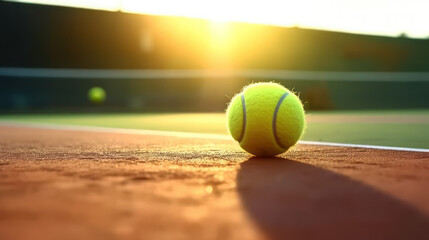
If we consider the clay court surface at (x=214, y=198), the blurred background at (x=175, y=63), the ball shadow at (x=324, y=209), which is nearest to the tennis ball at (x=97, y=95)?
the blurred background at (x=175, y=63)

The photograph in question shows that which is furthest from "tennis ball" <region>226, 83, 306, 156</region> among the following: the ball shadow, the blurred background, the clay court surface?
the blurred background

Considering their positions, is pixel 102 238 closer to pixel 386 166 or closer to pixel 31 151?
pixel 386 166

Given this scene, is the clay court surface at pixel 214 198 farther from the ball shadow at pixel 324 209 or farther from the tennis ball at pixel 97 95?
the tennis ball at pixel 97 95

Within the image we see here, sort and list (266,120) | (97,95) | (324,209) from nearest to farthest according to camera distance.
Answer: (324,209), (266,120), (97,95)

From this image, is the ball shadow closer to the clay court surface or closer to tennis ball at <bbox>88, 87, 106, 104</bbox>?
the clay court surface

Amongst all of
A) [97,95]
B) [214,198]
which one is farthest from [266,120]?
[97,95]

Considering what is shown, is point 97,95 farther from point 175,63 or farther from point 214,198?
point 214,198

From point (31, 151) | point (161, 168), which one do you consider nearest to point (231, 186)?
point (161, 168)
